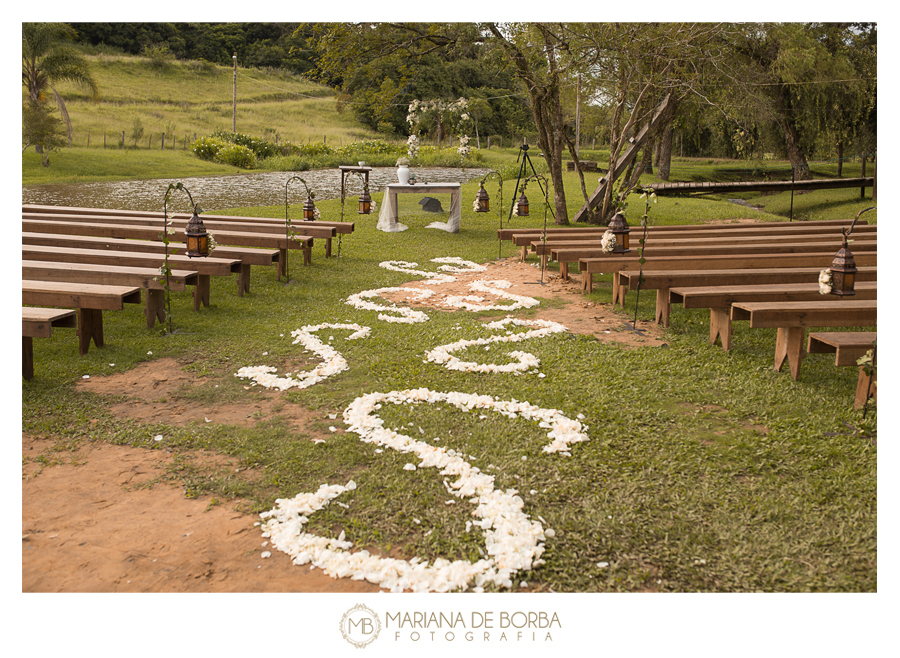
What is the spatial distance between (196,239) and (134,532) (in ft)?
13.3

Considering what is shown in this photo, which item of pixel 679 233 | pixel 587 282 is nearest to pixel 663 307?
pixel 587 282

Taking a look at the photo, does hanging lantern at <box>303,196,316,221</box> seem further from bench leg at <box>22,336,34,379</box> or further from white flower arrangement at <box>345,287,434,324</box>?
bench leg at <box>22,336,34,379</box>

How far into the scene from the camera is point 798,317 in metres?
5.30

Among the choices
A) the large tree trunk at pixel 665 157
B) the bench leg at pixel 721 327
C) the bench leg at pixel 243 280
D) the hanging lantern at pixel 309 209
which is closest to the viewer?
the bench leg at pixel 721 327

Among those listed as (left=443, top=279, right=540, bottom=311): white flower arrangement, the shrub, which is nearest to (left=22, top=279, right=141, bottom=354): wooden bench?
(left=443, top=279, right=540, bottom=311): white flower arrangement

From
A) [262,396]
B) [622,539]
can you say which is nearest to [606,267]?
[262,396]

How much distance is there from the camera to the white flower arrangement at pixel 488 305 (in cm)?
816

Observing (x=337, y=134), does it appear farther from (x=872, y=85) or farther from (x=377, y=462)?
(x=377, y=462)

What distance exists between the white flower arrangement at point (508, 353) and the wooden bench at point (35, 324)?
312 centimetres

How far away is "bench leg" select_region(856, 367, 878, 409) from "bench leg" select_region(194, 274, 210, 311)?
22.1 ft

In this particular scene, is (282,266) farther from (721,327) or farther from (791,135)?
(791,135)

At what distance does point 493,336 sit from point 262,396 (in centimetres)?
257

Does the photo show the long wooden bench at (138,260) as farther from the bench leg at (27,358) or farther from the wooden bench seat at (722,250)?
the wooden bench seat at (722,250)
